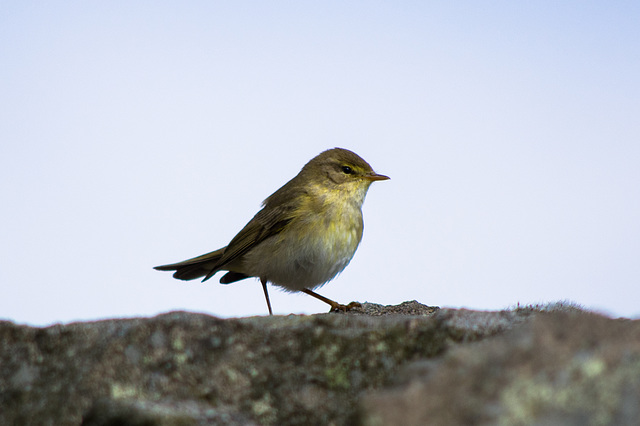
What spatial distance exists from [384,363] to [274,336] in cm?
52

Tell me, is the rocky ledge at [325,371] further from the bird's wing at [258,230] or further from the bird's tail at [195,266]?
the bird's tail at [195,266]

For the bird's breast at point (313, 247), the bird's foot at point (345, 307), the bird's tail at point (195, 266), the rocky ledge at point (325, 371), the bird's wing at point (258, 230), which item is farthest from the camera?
the bird's tail at point (195, 266)

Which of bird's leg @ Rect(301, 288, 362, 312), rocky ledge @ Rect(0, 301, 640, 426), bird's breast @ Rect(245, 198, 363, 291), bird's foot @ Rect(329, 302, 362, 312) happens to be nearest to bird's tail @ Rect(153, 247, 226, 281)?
bird's breast @ Rect(245, 198, 363, 291)

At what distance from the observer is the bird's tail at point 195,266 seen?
24.4ft

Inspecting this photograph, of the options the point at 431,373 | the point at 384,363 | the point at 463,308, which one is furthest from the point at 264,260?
the point at 431,373

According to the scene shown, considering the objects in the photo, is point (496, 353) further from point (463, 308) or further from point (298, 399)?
point (463, 308)

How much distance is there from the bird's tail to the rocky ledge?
4.22 metres

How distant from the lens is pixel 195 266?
7.55m

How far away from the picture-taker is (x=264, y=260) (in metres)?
6.68

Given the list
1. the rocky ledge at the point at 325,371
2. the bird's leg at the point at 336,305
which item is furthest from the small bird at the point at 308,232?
the rocky ledge at the point at 325,371

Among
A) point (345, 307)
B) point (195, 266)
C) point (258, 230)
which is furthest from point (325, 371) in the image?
point (195, 266)

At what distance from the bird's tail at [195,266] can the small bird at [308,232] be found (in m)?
0.02

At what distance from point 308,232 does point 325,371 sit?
3.78 metres

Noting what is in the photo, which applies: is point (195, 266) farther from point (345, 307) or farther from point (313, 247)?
point (345, 307)
